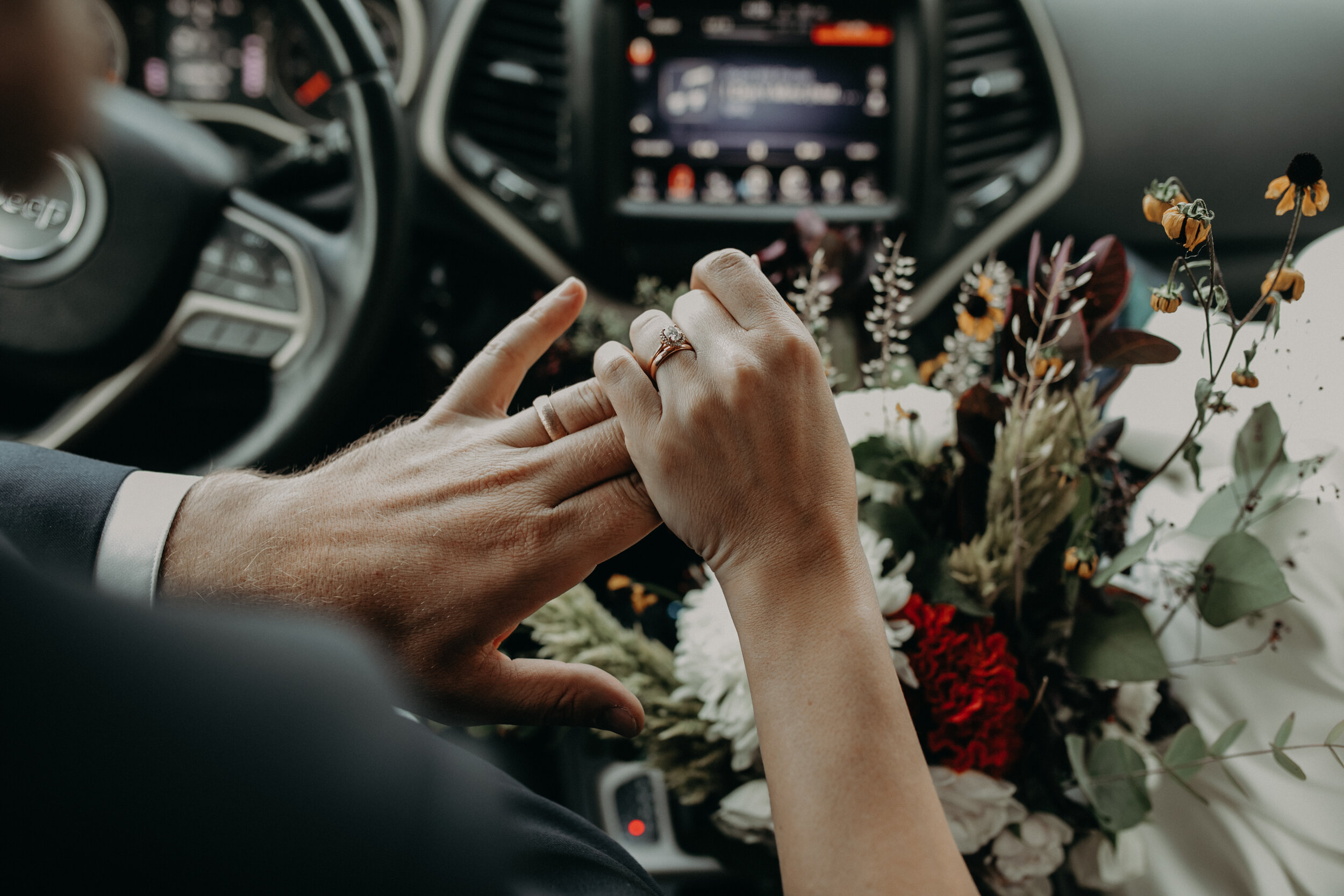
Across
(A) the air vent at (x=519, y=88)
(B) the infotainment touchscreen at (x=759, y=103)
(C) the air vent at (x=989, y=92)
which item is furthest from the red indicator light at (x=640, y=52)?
(C) the air vent at (x=989, y=92)

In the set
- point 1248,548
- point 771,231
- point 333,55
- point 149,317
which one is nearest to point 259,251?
point 149,317

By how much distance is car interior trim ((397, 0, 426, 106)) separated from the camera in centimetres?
144

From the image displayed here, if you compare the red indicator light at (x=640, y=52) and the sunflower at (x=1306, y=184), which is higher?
the red indicator light at (x=640, y=52)

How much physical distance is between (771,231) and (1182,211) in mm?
1032

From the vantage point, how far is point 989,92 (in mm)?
1459

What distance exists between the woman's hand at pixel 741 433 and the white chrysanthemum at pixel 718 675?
0.10m

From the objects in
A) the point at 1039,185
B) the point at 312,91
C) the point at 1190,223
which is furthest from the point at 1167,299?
the point at 312,91

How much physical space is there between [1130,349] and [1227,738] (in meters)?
0.33

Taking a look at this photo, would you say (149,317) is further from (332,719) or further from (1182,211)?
(1182,211)

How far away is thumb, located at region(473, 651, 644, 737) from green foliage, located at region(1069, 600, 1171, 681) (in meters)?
0.38

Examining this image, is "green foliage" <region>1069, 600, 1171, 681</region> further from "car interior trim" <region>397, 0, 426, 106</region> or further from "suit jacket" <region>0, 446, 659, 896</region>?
"car interior trim" <region>397, 0, 426, 106</region>

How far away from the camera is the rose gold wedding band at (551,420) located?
75cm

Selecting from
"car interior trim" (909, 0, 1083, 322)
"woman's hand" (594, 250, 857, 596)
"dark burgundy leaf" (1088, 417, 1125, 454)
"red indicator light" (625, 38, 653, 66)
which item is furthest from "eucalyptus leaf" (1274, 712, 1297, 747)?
"red indicator light" (625, 38, 653, 66)

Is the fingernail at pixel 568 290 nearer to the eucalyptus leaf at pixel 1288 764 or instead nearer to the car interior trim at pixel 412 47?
the eucalyptus leaf at pixel 1288 764
